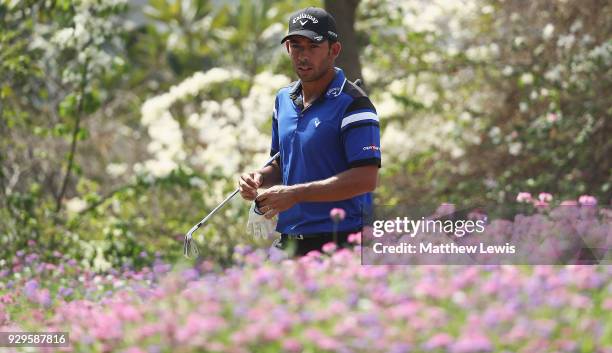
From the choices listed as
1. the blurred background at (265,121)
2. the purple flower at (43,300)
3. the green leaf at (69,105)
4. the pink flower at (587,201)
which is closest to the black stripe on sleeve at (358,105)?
the pink flower at (587,201)

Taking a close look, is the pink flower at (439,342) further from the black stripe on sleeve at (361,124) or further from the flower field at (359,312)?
the black stripe on sleeve at (361,124)

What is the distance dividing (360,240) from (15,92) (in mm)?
Result: 6744

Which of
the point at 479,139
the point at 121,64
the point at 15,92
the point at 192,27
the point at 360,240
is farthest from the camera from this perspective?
the point at 192,27

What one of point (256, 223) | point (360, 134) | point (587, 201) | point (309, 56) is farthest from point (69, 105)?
point (587, 201)

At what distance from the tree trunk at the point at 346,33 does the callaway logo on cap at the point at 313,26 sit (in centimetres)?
474

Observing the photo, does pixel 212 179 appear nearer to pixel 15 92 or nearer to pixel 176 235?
pixel 176 235

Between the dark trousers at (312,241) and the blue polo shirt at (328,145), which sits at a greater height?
the blue polo shirt at (328,145)

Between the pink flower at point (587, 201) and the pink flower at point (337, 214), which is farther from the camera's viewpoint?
the pink flower at point (587, 201)

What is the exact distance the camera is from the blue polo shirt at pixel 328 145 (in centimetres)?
404

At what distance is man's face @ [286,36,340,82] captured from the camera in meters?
4.14

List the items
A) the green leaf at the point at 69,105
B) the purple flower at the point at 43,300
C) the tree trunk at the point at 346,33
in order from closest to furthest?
the purple flower at the point at 43,300 < the green leaf at the point at 69,105 < the tree trunk at the point at 346,33

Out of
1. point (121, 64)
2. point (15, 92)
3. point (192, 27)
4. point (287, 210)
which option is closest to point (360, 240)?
point (287, 210)

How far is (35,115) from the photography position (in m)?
11.0

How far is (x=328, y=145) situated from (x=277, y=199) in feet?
1.02
